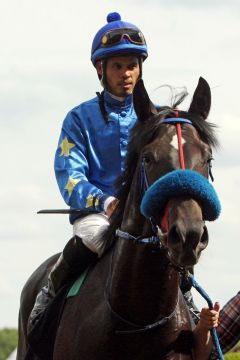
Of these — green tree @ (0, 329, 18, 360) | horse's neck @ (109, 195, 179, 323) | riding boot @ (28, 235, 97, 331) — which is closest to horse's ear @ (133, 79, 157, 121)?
horse's neck @ (109, 195, 179, 323)

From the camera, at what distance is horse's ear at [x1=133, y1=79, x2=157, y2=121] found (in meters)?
8.08

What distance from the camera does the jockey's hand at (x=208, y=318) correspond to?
793 centimetres

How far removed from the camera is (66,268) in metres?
8.98

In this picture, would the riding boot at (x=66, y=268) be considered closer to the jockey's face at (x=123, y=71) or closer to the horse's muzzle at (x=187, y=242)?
the jockey's face at (x=123, y=71)

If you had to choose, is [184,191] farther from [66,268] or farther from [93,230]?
[66,268]

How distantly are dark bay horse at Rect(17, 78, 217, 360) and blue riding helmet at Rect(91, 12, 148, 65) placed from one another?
1.37 metres

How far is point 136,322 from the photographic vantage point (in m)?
7.93

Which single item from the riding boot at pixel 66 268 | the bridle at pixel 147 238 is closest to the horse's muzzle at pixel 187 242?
the bridle at pixel 147 238

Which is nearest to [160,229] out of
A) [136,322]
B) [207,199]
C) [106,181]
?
[207,199]

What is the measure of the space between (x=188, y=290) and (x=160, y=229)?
147 centimetres

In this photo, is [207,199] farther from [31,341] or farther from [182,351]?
[31,341]

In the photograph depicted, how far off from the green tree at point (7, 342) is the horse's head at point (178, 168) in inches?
641

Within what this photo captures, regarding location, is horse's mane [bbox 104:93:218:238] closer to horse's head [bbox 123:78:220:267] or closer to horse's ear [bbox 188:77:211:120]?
horse's head [bbox 123:78:220:267]

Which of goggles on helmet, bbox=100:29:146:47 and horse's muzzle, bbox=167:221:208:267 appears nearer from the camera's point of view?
horse's muzzle, bbox=167:221:208:267
